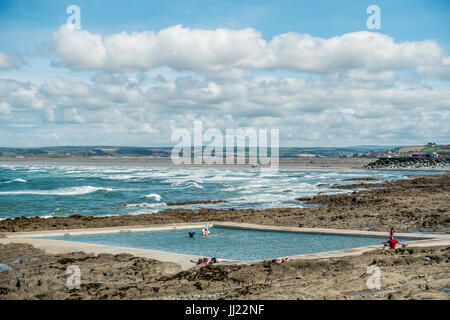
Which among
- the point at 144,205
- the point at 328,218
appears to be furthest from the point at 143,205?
the point at 328,218

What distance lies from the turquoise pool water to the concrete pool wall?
416 mm

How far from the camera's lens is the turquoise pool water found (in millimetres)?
17109

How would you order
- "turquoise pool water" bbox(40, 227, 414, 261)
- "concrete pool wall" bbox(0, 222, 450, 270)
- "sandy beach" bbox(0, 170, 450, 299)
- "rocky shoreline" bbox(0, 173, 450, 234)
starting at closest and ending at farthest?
"sandy beach" bbox(0, 170, 450, 299) → "concrete pool wall" bbox(0, 222, 450, 270) → "turquoise pool water" bbox(40, 227, 414, 261) → "rocky shoreline" bbox(0, 173, 450, 234)

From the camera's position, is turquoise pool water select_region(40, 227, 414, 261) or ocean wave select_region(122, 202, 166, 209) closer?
turquoise pool water select_region(40, 227, 414, 261)

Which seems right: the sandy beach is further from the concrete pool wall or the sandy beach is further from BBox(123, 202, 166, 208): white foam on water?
BBox(123, 202, 166, 208): white foam on water

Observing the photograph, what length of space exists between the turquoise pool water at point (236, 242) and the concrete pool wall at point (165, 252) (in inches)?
16.4

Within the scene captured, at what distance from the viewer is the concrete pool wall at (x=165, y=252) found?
594 inches

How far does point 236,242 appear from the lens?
63.4ft

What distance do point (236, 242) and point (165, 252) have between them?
13.9 feet

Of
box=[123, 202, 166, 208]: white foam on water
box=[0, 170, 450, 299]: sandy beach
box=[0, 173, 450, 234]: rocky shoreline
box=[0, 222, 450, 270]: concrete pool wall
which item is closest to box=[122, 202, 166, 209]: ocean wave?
box=[123, 202, 166, 208]: white foam on water

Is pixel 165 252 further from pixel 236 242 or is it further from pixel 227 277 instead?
pixel 227 277
